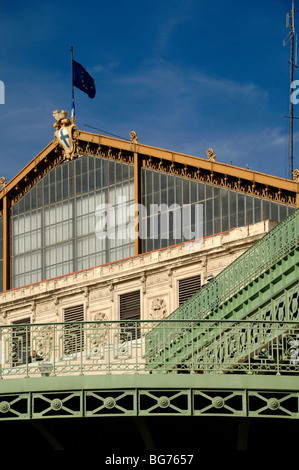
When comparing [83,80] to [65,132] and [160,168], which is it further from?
[160,168]

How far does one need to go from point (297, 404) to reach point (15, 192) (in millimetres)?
31008

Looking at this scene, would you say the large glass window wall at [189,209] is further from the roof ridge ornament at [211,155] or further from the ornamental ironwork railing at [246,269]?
the ornamental ironwork railing at [246,269]

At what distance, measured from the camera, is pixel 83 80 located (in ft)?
169

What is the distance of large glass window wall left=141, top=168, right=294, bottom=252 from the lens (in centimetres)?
4169

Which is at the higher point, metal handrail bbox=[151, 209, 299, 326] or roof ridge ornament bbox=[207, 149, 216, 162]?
roof ridge ornament bbox=[207, 149, 216, 162]

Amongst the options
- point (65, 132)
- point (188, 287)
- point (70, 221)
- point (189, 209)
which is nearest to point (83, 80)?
point (65, 132)

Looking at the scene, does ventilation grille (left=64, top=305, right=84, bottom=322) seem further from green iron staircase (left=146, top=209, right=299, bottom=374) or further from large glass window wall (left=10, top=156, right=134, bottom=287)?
green iron staircase (left=146, top=209, right=299, bottom=374)

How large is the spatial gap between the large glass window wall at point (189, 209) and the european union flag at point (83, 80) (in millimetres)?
7079

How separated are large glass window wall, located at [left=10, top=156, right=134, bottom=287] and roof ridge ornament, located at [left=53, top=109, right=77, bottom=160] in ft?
1.77

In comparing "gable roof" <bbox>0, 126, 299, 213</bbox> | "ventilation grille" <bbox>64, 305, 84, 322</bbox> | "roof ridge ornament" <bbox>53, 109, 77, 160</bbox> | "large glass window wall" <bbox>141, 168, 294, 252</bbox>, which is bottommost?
"ventilation grille" <bbox>64, 305, 84, 322</bbox>

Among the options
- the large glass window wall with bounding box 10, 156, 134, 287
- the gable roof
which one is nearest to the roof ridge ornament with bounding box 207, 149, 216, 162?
the gable roof

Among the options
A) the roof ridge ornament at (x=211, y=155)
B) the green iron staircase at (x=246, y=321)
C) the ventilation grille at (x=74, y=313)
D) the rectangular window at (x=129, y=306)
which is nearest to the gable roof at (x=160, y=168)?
the roof ridge ornament at (x=211, y=155)

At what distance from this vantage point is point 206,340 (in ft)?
80.8
